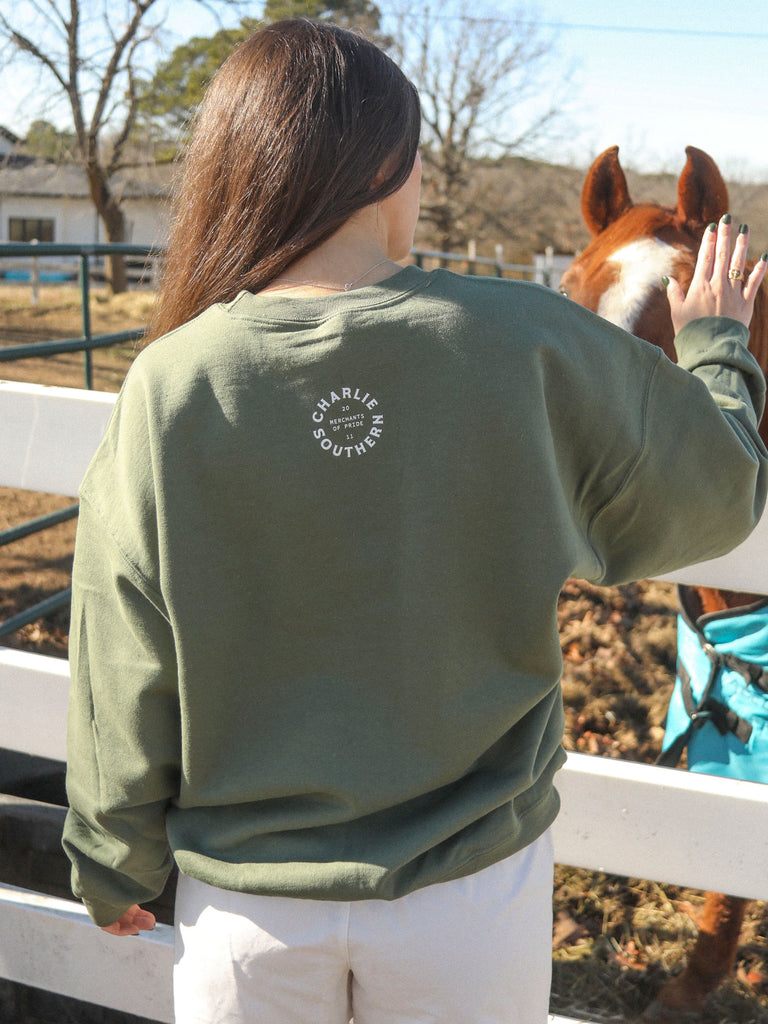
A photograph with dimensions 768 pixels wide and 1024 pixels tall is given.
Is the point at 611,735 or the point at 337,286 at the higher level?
the point at 337,286

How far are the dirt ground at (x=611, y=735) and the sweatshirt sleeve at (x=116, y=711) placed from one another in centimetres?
168

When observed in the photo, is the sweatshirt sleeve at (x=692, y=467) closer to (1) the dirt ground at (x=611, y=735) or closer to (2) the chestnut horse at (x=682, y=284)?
(2) the chestnut horse at (x=682, y=284)

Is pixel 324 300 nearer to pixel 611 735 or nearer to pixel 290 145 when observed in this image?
pixel 290 145

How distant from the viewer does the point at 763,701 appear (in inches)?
84.0

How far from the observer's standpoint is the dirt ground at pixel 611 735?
2578 mm

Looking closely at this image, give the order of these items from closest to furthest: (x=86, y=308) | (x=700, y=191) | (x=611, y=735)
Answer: (x=700, y=191) → (x=611, y=735) → (x=86, y=308)

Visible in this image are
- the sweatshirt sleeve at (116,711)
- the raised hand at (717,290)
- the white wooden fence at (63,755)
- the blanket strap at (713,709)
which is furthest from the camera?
the blanket strap at (713,709)

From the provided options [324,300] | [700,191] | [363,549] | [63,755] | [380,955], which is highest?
[700,191]

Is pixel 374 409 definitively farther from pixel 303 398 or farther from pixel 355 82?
pixel 355 82

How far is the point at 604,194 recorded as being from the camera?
2766 millimetres

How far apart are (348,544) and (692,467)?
422mm

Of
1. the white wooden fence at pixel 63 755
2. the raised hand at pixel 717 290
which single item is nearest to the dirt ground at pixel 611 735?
the white wooden fence at pixel 63 755

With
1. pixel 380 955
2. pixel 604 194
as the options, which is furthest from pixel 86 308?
pixel 380 955

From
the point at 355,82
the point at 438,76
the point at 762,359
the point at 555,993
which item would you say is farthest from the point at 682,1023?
the point at 438,76
